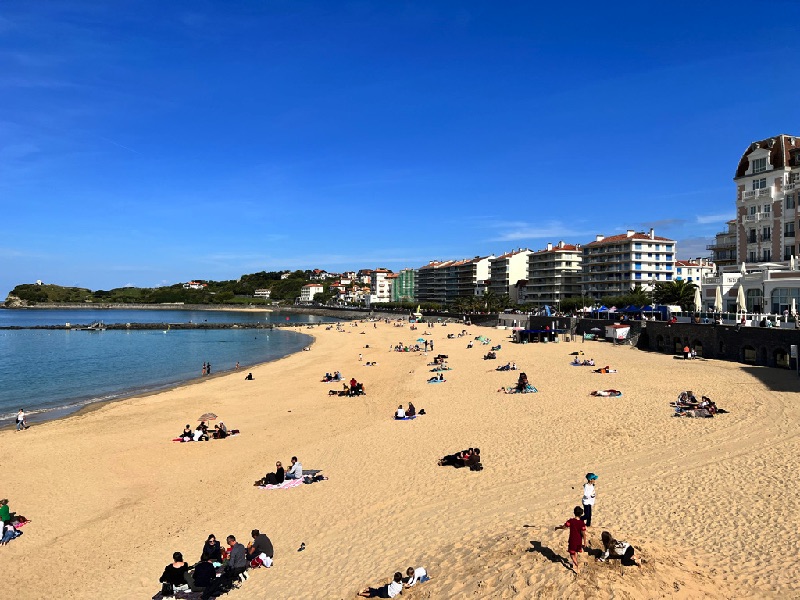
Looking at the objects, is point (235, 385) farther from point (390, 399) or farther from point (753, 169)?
point (753, 169)

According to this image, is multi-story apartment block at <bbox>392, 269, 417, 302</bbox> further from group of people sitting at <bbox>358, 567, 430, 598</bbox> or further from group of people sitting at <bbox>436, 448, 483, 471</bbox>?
group of people sitting at <bbox>358, 567, 430, 598</bbox>

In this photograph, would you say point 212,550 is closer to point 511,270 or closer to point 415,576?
point 415,576

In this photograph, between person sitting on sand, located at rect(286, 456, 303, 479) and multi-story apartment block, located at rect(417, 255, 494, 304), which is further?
multi-story apartment block, located at rect(417, 255, 494, 304)

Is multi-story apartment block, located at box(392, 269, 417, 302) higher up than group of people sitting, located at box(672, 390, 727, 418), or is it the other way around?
multi-story apartment block, located at box(392, 269, 417, 302)

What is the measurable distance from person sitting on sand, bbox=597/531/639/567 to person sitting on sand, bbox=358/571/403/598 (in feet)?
10.7

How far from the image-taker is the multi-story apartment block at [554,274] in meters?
108

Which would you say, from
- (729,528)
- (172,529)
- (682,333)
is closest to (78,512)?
(172,529)

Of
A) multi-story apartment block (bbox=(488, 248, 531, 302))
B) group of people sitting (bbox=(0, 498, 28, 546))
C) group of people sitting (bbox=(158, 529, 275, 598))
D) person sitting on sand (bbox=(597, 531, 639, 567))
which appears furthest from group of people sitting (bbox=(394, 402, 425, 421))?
multi-story apartment block (bbox=(488, 248, 531, 302))

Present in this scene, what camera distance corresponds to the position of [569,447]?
17.2 m

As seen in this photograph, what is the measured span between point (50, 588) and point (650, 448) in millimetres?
15789

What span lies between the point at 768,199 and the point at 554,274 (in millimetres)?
71236

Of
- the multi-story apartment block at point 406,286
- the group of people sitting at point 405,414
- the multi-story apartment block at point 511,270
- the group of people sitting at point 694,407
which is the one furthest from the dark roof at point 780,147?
the multi-story apartment block at point 406,286

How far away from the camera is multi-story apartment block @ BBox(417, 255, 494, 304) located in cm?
14588

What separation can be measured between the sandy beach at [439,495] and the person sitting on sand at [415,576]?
0.16 meters
